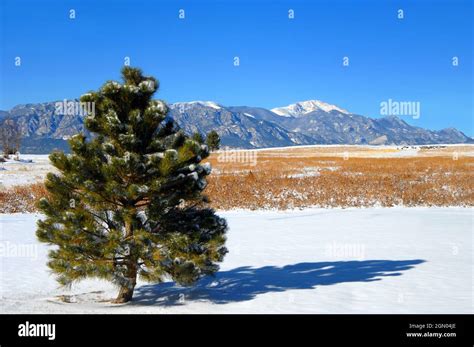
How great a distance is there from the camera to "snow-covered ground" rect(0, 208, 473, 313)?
31.6 ft

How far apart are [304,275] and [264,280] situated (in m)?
1.33

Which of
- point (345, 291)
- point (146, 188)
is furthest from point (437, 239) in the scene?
point (146, 188)

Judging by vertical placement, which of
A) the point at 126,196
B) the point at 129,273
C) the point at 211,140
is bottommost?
the point at 129,273

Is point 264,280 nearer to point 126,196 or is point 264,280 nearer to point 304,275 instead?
point 304,275

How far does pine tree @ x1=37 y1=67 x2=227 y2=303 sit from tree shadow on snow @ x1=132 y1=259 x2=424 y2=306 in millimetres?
1264

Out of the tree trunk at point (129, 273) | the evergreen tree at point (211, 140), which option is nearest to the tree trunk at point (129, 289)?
the tree trunk at point (129, 273)

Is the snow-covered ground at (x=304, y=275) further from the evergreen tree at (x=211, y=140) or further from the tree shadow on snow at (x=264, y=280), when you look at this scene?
the evergreen tree at (x=211, y=140)

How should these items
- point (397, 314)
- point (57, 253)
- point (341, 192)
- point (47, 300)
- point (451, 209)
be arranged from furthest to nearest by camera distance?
1. point (341, 192)
2. point (451, 209)
3. point (47, 300)
4. point (57, 253)
5. point (397, 314)

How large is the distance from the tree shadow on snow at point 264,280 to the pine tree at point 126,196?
1264mm

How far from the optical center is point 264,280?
12.4 meters

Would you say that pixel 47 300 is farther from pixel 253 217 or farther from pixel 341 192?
pixel 341 192

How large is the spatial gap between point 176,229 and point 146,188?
138 centimetres

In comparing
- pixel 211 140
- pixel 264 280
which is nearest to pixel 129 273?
pixel 211 140

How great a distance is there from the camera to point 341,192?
33062 mm
